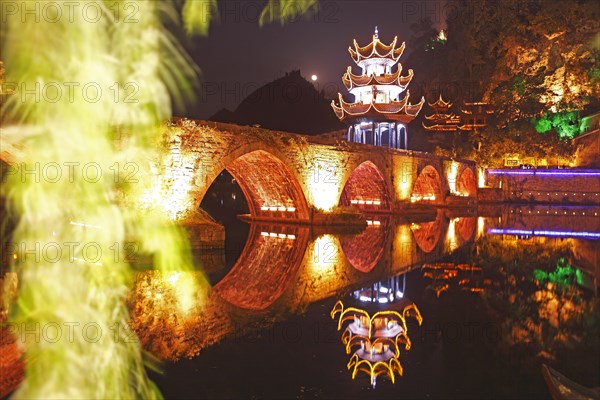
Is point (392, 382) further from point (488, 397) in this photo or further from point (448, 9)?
point (448, 9)

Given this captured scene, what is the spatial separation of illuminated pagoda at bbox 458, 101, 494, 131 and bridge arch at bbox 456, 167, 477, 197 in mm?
9108

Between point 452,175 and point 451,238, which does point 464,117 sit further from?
point 451,238

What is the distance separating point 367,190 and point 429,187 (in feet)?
33.9

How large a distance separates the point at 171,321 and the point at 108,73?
5112 mm

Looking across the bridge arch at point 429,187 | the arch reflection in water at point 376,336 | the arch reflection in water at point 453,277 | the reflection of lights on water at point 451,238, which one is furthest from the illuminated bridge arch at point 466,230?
the arch reflection in water at point 376,336

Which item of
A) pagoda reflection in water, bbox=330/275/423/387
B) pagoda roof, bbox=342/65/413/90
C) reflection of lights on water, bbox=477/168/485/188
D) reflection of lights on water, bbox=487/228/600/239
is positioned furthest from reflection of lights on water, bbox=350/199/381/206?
pagoda reflection in water, bbox=330/275/423/387

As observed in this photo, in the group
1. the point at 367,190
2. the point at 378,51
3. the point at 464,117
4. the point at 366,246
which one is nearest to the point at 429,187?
the point at 367,190

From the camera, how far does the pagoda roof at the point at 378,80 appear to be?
123ft

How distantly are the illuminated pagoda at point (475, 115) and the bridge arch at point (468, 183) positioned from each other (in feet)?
29.9

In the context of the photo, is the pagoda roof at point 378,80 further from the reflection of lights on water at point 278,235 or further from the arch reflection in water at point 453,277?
the arch reflection in water at point 453,277

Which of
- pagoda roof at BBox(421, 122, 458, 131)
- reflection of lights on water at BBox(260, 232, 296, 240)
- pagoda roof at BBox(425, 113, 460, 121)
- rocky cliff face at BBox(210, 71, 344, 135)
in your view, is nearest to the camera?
reflection of lights on water at BBox(260, 232, 296, 240)

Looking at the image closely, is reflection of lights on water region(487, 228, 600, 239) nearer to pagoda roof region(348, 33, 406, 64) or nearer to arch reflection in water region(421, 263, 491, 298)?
arch reflection in water region(421, 263, 491, 298)

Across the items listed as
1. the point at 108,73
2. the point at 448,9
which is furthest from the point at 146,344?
the point at 448,9

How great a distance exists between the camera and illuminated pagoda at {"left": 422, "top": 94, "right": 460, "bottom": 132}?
51438mm
